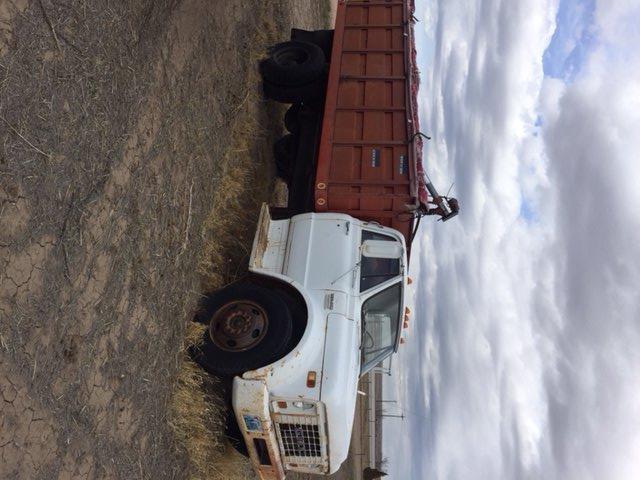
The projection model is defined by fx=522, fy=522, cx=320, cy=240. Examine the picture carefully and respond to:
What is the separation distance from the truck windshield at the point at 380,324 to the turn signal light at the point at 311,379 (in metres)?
0.78

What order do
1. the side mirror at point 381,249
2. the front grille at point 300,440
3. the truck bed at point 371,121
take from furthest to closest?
the truck bed at point 371,121
the side mirror at point 381,249
the front grille at point 300,440

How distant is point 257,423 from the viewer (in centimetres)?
427

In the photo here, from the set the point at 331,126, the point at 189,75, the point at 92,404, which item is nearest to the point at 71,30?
the point at 189,75

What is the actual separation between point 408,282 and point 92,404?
3.24 metres

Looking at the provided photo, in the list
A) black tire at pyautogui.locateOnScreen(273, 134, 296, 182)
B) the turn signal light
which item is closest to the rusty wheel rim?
the turn signal light

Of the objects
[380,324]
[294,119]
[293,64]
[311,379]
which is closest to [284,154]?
[294,119]

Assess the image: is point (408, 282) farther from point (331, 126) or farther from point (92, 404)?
point (92, 404)

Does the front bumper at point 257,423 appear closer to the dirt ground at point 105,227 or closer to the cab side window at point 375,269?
the dirt ground at point 105,227

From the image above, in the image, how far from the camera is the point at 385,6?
819 cm

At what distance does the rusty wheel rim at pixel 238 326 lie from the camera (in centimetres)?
455

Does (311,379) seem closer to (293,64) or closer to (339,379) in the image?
(339,379)

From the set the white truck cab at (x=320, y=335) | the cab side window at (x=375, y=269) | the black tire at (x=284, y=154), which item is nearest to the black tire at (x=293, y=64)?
the black tire at (x=284, y=154)

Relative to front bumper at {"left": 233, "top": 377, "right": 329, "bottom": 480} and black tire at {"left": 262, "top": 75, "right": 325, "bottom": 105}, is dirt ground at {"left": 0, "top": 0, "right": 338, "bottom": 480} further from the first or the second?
black tire at {"left": 262, "top": 75, "right": 325, "bottom": 105}

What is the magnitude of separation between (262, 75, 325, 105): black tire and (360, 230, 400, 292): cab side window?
2.76 meters
